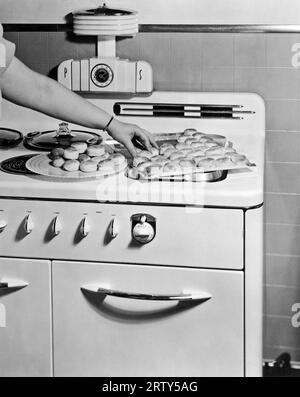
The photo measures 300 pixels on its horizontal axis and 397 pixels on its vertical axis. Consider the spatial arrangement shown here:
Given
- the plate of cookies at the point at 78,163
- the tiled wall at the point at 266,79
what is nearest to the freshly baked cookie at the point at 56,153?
the plate of cookies at the point at 78,163

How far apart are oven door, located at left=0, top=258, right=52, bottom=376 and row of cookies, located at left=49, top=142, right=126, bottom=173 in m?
0.23

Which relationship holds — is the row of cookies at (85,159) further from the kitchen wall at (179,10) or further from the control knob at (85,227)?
the kitchen wall at (179,10)

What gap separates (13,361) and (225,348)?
48cm

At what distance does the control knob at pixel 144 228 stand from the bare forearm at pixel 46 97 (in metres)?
0.32

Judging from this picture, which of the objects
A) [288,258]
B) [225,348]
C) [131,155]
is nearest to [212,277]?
[225,348]

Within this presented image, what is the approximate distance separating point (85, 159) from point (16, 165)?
173 millimetres

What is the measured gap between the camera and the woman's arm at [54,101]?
1.83 meters

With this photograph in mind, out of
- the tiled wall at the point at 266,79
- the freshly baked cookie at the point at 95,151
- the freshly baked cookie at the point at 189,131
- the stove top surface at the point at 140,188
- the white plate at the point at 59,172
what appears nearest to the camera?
the stove top surface at the point at 140,188

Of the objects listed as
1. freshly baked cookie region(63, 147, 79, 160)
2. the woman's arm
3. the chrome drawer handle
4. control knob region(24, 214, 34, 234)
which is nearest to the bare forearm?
the woman's arm

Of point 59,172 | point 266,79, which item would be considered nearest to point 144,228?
point 59,172

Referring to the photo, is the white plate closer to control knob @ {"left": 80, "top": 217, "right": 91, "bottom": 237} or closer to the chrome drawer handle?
control knob @ {"left": 80, "top": 217, "right": 91, "bottom": 237}

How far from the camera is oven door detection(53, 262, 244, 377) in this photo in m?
1.64

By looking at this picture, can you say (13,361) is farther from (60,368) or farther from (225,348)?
(225,348)

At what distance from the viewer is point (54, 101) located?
6.10 feet
